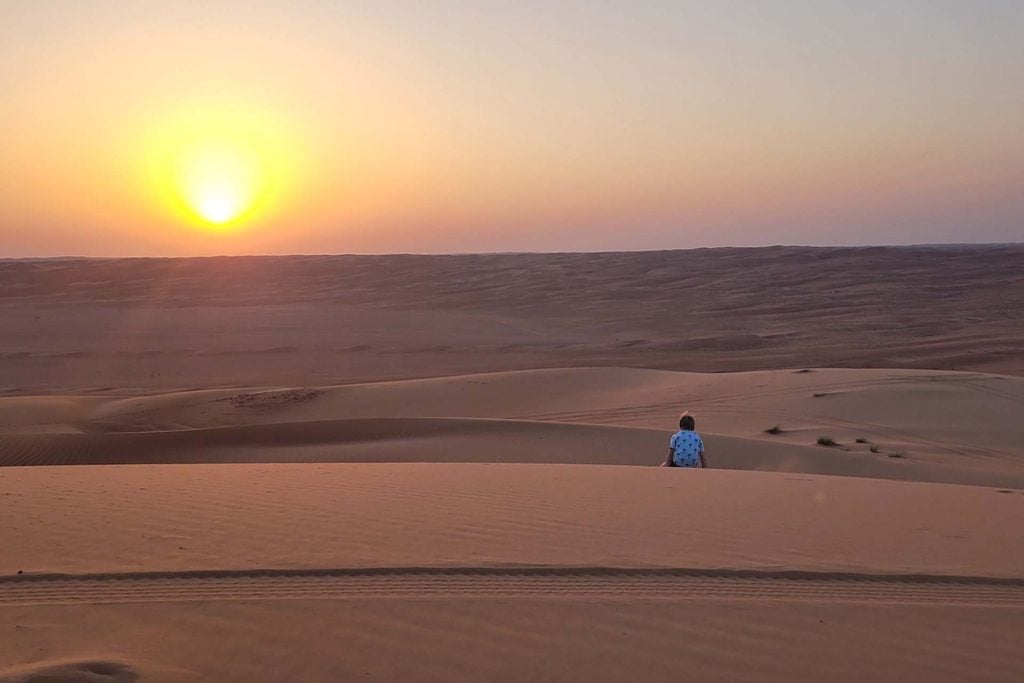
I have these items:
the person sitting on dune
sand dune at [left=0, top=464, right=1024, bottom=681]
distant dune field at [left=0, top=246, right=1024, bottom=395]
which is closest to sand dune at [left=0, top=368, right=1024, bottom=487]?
the person sitting on dune

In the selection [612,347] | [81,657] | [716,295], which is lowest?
[81,657]

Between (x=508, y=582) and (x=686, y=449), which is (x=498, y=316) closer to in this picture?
(x=686, y=449)

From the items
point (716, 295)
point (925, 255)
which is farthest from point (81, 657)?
point (925, 255)

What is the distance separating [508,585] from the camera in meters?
4.89

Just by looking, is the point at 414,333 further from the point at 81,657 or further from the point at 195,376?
the point at 81,657

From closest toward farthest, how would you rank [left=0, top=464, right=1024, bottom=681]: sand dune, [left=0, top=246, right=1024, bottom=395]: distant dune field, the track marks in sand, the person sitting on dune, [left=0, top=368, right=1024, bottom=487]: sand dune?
1. [left=0, top=464, right=1024, bottom=681]: sand dune
2. the track marks in sand
3. the person sitting on dune
4. [left=0, top=368, right=1024, bottom=487]: sand dune
5. [left=0, top=246, right=1024, bottom=395]: distant dune field

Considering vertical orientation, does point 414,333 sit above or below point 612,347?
above

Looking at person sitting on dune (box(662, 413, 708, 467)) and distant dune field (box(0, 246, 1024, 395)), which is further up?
distant dune field (box(0, 246, 1024, 395))

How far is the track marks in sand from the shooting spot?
4.75 m

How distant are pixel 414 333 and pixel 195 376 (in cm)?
993

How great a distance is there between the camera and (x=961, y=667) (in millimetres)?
4020

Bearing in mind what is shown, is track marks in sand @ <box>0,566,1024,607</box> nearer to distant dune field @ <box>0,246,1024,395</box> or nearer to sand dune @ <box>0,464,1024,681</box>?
sand dune @ <box>0,464,1024,681</box>

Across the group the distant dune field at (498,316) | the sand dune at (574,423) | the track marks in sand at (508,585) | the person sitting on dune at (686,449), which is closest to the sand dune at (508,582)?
the track marks in sand at (508,585)

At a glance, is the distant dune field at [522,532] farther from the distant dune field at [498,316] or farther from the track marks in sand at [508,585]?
the distant dune field at [498,316]
